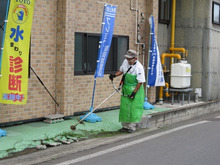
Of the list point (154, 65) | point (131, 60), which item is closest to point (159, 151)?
point (131, 60)

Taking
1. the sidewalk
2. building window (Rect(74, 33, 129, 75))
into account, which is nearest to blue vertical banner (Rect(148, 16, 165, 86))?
building window (Rect(74, 33, 129, 75))

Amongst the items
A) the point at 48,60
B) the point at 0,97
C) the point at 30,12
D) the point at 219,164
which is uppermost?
the point at 30,12

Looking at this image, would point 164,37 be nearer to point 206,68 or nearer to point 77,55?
point 206,68

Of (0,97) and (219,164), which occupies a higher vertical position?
(0,97)

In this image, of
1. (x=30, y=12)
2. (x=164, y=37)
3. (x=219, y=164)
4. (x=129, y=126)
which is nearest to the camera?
(x=219, y=164)

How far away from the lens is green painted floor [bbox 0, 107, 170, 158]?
7.24 m

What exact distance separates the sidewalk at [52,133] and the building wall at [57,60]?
419mm

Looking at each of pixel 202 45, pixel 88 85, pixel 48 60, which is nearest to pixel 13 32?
pixel 48 60

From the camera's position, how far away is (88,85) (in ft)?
35.4

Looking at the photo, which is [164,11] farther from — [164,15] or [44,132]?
[44,132]

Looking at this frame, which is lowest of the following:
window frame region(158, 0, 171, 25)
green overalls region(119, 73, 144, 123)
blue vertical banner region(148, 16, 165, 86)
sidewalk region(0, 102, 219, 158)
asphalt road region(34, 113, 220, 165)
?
asphalt road region(34, 113, 220, 165)

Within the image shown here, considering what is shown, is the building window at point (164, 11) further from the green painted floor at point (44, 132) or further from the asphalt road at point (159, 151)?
the asphalt road at point (159, 151)

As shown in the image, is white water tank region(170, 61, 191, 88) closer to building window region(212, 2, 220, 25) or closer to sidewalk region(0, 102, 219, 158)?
building window region(212, 2, 220, 25)

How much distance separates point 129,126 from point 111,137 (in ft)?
2.36
